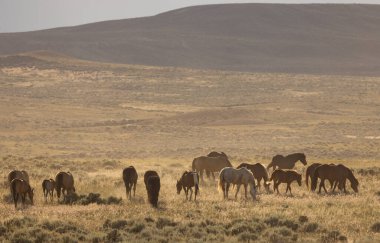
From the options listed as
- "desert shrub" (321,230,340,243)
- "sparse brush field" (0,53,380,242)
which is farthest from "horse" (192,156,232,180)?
"desert shrub" (321,230,340,243)

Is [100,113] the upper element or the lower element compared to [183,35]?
lower

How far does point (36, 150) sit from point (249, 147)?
1616 centimetres

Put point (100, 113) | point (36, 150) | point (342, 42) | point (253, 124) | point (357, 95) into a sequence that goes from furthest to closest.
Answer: point (342, 42), point (357, 95), point (100, 113), point (253, 124), point (36, 150)

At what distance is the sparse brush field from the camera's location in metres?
16.9

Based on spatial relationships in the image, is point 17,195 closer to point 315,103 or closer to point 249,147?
point 249,147

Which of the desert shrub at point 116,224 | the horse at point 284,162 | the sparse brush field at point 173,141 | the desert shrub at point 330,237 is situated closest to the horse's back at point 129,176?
the sparse brush field at point 173,141

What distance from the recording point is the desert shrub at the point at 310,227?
16.8 meters

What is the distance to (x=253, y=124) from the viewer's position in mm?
73750

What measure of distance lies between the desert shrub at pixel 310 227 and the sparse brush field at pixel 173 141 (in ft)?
0.08

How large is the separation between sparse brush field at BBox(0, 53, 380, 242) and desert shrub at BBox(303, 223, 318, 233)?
0.08 ft

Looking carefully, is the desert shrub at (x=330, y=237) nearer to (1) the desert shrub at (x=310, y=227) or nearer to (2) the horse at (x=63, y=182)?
(1) the desert shrub at (x=310, y=227)

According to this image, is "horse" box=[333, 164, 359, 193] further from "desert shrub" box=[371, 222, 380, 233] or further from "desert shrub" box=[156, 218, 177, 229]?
"desert shrub" box=[156, 218, 177, 229]

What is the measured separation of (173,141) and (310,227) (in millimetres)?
44338

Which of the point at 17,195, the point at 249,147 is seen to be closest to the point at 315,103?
the point at 249,147
